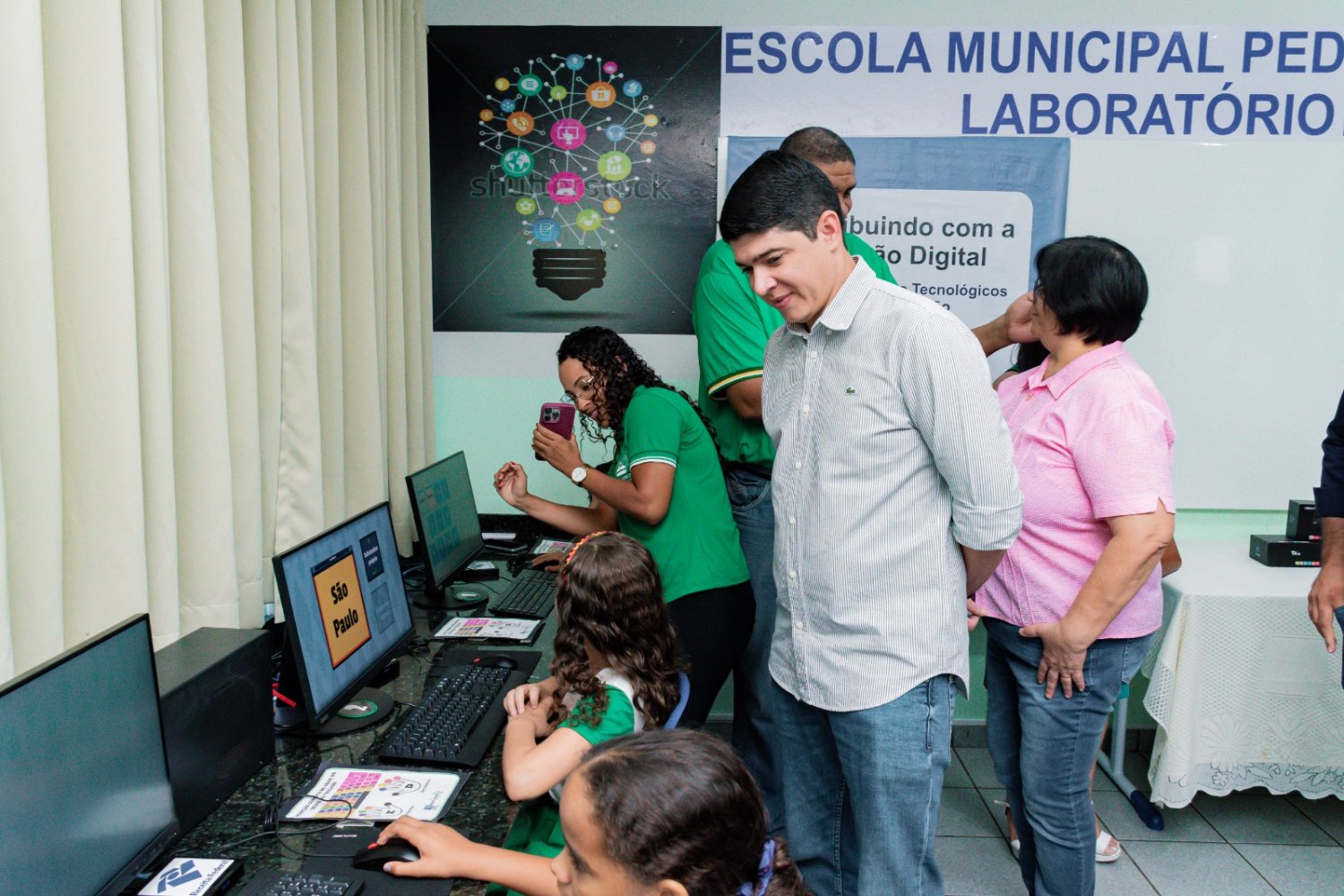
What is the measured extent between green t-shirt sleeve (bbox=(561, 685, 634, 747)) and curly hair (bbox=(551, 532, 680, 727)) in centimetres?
3

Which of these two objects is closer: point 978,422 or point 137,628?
point 137,628

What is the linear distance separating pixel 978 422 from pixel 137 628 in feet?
3.65

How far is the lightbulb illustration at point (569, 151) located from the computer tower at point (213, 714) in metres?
1.91

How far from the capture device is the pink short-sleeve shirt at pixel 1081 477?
66.6 inches

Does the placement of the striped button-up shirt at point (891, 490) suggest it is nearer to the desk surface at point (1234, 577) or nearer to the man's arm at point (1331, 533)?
the man's arm at point (1331, 533)

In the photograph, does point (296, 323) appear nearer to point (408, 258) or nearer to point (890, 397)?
point (408, 258)

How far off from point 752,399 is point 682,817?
1.44m

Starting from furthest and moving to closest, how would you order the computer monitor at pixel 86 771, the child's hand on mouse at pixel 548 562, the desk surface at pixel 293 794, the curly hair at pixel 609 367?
the child's hand on mouse at pixel 548 562, the curly hair at pixel 609 367, the desk surface at pixel 293 794, the computer monitor at pixel 86 771

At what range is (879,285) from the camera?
1.45 metres

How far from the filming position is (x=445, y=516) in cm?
258

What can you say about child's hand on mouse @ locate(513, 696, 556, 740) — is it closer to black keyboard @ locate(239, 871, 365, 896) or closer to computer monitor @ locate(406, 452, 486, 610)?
black keyboard @ locate(239, 871, 365, 896)

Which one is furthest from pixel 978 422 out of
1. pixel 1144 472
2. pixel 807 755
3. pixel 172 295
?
pixel 172 295

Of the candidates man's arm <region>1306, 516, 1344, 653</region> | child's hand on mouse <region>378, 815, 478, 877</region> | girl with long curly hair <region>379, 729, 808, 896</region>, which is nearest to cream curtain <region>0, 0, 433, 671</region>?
child's hand on mouse <region>378, 815, 478, 877</region>

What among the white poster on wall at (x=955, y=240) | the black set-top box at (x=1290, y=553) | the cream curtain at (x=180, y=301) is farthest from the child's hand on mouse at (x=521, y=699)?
the black set-top box at (x=1290, y=553)
